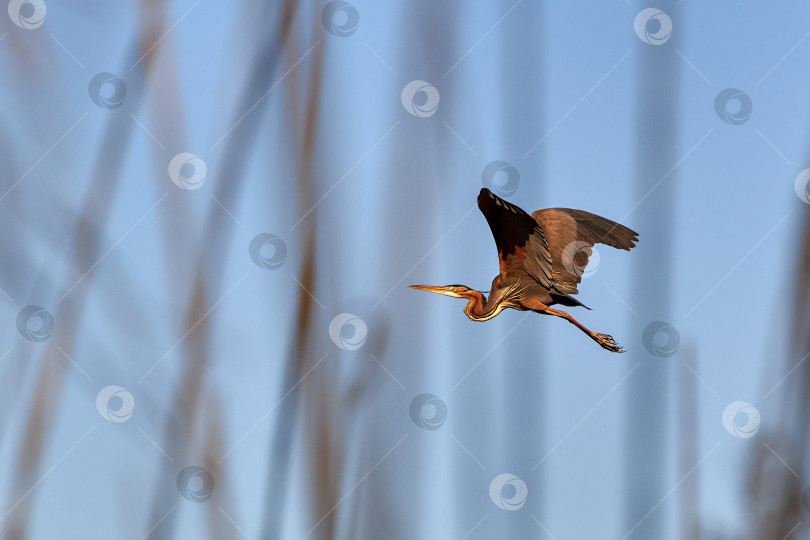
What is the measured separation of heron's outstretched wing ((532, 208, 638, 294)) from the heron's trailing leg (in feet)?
0.42

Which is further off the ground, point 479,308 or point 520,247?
point 520,247

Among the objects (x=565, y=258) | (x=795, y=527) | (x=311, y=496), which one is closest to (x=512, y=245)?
(x=565, y=258)

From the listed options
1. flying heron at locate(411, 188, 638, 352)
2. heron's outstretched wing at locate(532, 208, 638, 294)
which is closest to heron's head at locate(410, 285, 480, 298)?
flying heron at locate(411, 188, 638, 352)

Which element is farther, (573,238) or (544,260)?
(573,238)

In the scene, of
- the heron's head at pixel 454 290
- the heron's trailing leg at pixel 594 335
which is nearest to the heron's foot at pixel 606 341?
the heron's trailing leg at pixel 594 335

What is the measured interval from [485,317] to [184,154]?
8.07 ft

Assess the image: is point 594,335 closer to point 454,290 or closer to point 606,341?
point 606,341

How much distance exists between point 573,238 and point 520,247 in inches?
16.7

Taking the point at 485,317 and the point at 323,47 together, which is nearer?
the point at 485,317

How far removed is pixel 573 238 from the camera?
196 inches

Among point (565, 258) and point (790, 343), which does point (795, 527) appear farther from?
point (565, 258)

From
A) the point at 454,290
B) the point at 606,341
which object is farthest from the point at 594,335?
the point at 454,290

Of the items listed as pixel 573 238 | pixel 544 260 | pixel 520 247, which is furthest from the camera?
pixel 573 238

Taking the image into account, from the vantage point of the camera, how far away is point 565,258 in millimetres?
4977
